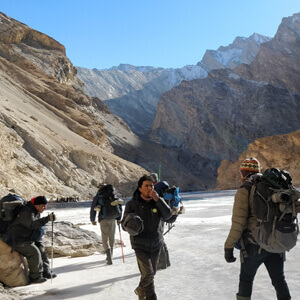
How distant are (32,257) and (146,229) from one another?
7.27 ft

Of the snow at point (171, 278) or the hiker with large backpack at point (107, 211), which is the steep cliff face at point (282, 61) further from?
the hiker with large backpack at point (107, 211)

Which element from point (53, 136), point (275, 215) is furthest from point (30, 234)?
point (53, 136)

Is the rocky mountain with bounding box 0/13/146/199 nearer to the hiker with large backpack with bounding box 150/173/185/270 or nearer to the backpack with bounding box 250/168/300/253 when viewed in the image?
the hiker with large backpack with bounding box 150/173/185/270

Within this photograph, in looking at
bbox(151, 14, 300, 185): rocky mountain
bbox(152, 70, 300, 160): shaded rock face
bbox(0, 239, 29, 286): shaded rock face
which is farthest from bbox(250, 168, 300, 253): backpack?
bbox(152, 70, 300, 160): shaded rock face

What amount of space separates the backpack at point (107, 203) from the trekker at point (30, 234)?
4.76ft

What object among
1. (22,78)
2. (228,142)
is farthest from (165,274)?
(228,142)

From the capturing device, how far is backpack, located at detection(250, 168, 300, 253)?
2.83 m

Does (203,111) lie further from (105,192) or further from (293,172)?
(105,192)

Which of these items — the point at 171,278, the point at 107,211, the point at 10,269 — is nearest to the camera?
the point at 10,269

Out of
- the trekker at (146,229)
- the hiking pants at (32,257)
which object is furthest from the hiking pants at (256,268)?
the hiking pants at (32,257)

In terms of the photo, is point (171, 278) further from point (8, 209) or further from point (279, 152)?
point (279, 152)

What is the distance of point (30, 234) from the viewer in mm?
4777

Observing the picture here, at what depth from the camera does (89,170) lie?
38062mm

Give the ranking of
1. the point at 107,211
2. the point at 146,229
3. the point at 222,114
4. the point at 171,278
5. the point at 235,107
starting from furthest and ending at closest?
the point at 235,107 < the point at 222,114 < the point at 107,211 < the point at 171,278 < the point at 146,229
